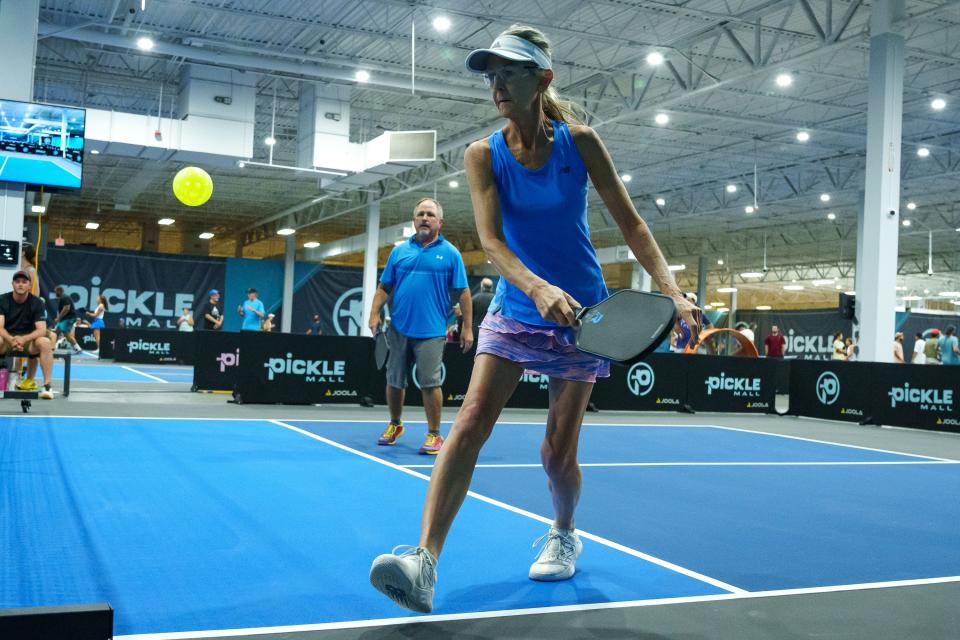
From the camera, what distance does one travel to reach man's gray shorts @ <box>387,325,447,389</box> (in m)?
6.44

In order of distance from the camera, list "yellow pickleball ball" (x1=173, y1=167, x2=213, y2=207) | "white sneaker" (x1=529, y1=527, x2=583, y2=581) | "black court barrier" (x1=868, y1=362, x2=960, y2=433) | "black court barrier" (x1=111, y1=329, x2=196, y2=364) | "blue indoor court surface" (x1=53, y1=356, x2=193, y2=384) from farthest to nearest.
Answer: "black court barrier" (x1=111, y1=329, x2=196, y2=364) < "blue indoor court surface" (x1=53, y1=356, x2=193, y2=384) < "yellow pickleball ball" (x1=173, y1=167, x2=213, y2=207) < "black court barrier" (x1=868, y1=362, x2=960, y2=433) < "white sneaker" (x1=529, y1=527, x2=583, y2=581)

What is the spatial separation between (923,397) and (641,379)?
3.44 metres

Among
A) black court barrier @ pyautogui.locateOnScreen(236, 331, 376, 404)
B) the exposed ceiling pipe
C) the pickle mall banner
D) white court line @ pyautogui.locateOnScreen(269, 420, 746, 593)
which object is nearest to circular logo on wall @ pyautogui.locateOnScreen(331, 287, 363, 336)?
the pickle mall banner

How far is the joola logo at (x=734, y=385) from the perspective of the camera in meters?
12.7

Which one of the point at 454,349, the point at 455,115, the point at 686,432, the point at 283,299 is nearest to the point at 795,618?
the point at 686,432

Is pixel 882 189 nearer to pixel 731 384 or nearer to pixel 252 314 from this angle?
pixel 731 384

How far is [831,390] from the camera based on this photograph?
12297 mm

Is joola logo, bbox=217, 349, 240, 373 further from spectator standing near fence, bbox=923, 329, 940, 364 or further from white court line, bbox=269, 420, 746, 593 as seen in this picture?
spectator standing near fence, bbox=923, 329, 940, 364

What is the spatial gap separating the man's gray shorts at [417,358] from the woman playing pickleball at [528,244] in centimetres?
356

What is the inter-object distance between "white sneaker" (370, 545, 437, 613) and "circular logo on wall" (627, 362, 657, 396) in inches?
391

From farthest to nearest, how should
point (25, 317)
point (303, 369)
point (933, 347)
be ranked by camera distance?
point (933, 347) → point (303, 369) → point (25, 317)

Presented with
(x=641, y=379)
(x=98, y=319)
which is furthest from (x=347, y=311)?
(x=641, y=379)

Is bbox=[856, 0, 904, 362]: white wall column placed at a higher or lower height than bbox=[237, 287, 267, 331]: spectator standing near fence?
higher

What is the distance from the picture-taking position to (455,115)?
2067 centimetres
